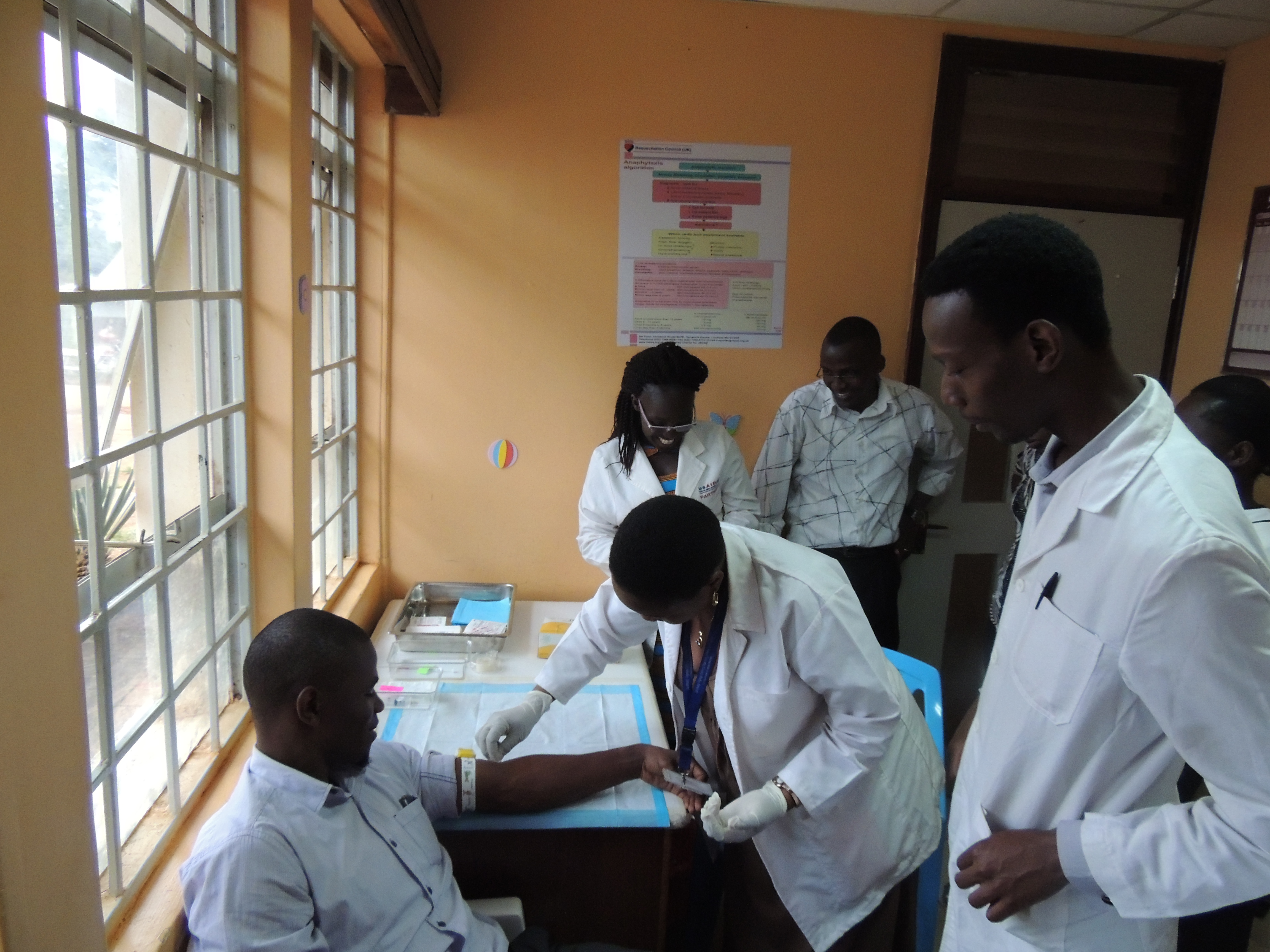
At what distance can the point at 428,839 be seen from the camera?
54.1 inches

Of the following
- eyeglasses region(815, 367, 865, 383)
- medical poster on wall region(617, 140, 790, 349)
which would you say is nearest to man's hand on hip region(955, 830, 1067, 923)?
eyeglasses region(815, 367, 865, 383)

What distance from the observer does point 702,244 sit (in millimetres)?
2742

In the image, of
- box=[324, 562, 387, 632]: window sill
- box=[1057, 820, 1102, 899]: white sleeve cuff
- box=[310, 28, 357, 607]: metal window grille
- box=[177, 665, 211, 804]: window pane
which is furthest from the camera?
box=[324, 562, 387, 632]: window sill

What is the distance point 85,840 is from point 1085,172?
10.7ft

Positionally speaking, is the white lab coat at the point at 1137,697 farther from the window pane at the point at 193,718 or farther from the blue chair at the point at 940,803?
the window pane at the point at 193,718

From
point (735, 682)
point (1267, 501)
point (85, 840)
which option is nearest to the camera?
point (85, 840)

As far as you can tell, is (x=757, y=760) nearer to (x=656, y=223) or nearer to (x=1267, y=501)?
(x=656, y=223)

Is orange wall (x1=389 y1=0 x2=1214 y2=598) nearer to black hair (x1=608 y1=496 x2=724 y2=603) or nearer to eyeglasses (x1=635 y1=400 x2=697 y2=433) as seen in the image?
eyeglasses (x1=635 y1=400 x2=697 y2=433)

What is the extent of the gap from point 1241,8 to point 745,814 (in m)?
2.83

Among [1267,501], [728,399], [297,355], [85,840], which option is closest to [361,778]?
[85,840]

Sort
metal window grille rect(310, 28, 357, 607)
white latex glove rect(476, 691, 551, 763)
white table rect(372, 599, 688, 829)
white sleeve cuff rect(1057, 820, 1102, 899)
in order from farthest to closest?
metal window grille rect(310, 28, 357, 607)
white table rect(372, 599, 688, 829)
white latex glove rect(476, 691, 551, 763)
white sleeve cuff rect(1057, 820, 1102, 899)

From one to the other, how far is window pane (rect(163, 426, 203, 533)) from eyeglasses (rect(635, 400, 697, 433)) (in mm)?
1132

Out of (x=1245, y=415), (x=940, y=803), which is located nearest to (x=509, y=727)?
(x=940, y=803)

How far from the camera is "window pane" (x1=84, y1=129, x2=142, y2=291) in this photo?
43.8 inches
